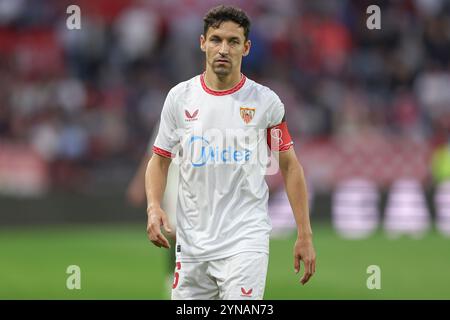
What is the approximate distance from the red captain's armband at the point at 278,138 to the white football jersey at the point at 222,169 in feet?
0.05

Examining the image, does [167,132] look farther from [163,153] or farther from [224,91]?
[224,91]

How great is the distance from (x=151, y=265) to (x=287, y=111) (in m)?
6.36

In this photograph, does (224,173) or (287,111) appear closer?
(224,173)

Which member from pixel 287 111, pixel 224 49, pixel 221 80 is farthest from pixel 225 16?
pixel 287 111

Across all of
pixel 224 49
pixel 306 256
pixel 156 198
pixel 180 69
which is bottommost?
pixel 306 256

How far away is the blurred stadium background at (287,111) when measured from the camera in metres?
17.8

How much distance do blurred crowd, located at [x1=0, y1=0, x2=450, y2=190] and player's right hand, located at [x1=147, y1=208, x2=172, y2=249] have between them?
12817mm

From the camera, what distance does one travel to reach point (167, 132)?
22.5 feet

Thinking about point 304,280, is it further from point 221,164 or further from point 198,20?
point 198,20

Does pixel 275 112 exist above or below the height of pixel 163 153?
above

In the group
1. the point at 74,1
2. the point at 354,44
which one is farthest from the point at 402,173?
the point at 74,1

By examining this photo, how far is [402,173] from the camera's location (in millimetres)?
19156

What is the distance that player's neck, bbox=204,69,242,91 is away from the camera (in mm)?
6754

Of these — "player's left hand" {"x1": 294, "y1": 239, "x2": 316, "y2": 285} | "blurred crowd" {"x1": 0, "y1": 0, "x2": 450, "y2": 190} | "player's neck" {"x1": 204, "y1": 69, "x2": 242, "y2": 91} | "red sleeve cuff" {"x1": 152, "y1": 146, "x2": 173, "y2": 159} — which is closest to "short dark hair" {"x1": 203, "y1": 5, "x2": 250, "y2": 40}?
"player's neck" {"x1": 204, "y1": 69, "x2": 242, "y2": 91}
